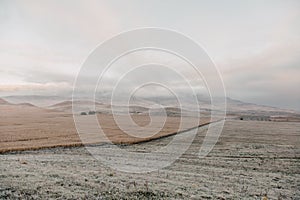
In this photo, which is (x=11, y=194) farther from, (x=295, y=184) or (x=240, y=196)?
(x=295, y=184)

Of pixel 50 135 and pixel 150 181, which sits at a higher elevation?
pixel 150 181

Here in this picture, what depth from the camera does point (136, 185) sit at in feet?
52.1

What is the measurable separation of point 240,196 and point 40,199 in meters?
9.56

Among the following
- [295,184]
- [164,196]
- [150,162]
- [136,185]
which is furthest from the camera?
[150,162]

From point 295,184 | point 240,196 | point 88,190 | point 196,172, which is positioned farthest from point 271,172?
point 88,190

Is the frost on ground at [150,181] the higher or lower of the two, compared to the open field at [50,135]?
higher

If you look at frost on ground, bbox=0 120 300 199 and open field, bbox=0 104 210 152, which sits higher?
frost on ground, bbox=0 120 300 199

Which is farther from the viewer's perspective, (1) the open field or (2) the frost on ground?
(1) the open field

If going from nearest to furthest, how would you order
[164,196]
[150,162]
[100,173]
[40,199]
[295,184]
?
[40,199]
[164,196]
[295,184]
[100,173]
[150,162]

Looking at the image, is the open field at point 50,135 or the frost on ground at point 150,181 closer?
the frost on ground at point 150,181

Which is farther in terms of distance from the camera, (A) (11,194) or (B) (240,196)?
(B) (240,196)

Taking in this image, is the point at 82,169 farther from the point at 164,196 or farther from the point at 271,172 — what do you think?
the point at 271,172

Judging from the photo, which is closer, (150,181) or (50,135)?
(150,181)

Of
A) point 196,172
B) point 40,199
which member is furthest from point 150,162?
point 40,199
